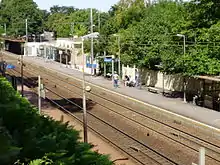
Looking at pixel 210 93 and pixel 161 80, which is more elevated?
pixel 161 80

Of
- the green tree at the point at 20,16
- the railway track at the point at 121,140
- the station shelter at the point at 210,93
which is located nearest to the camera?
the railway track at the point at 121,140

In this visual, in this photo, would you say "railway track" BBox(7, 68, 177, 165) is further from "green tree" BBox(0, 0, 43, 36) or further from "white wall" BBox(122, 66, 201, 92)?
"green tree" BBox(0, 0, 43, 36)

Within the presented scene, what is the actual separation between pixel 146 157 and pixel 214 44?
44.3 feet

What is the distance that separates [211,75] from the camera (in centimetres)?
2572

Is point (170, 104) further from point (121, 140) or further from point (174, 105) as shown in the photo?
point (121, 140)

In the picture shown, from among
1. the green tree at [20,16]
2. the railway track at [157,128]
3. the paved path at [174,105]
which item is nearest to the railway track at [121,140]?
the railway track at [157,128]

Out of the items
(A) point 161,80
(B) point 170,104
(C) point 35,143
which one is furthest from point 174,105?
(C) point 35,143

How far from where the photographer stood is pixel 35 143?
3.18 m

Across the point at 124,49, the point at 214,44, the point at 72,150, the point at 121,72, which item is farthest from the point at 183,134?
the point at 121,72

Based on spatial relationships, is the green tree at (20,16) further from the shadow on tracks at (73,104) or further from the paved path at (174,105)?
the shadow on tracks at (73,104)

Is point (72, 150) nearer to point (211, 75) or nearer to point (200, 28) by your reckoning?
point (211, 75)

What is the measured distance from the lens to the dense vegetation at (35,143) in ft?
9.56

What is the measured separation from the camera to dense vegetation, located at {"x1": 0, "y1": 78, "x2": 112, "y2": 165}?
115 inches

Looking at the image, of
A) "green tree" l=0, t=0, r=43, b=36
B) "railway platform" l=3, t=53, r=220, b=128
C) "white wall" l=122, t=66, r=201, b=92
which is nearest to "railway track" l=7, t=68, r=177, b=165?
"railway platform" l=3, t=53, r=220, b=128
